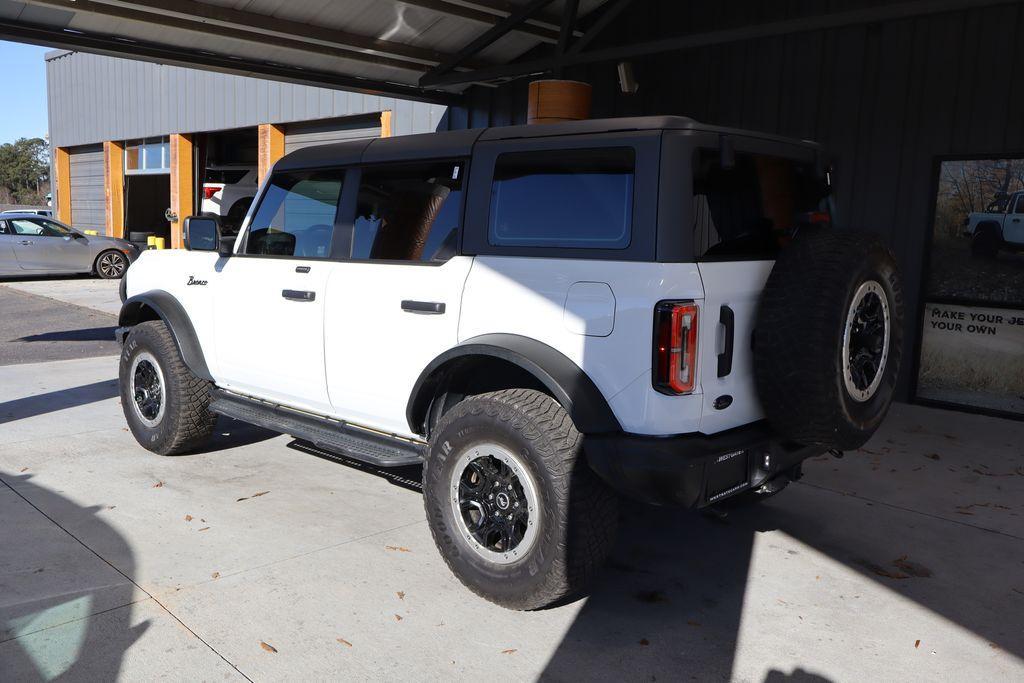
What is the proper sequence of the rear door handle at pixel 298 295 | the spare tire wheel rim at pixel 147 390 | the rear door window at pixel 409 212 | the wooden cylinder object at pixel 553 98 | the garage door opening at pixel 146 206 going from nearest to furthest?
the rear door window at pixel 409 212
the rear door handle at pixel 298 295
the spare tire wheel rim at pixel 147 390
the wooden cylinder object at pixel 553 98
the garage door opening at pixel 146 206

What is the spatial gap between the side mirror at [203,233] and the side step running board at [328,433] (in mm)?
926

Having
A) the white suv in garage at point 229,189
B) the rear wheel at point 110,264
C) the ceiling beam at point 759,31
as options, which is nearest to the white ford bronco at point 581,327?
the ceiling beam at point 759,31

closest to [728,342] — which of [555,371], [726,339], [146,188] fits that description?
[726,339]

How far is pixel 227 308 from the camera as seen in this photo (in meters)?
5.14

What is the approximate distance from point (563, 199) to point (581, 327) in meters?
0.61

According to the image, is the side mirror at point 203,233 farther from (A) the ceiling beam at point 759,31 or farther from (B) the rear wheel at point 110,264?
(B) the rear wheel at point 110,264

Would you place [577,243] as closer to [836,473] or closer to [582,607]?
[582,607]

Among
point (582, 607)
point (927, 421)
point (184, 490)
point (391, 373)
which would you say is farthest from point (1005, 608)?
point (184, 490)

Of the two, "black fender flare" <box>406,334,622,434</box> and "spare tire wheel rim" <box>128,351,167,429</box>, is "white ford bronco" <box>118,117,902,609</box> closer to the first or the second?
"black fender flare" <box>406,334,622,434</box>

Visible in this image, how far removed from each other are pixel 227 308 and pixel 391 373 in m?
1.54

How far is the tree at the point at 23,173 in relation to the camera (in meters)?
72.7

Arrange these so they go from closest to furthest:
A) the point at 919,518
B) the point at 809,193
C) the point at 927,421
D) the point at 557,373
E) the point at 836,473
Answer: the point at 557,373 < the point at 809,193 < the point at 919,518 < the point at 836,473 < the point at 927,421

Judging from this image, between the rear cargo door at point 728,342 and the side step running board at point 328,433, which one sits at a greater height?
the rear cargo door at point 728,342

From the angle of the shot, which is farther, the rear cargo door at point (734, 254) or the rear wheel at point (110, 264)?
the rear wheel at point (110, 264)
